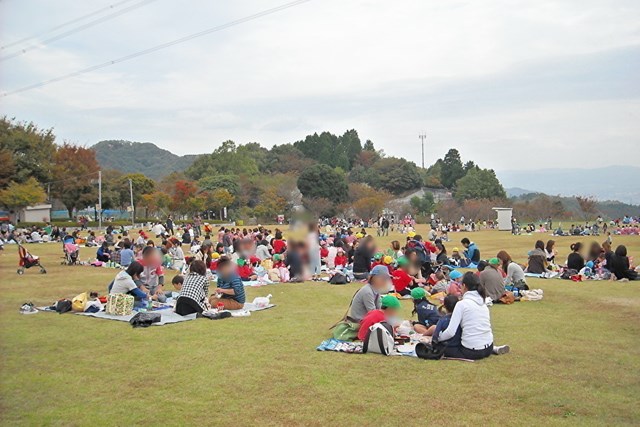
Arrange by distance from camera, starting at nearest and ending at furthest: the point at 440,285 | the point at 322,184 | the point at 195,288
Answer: the point at 195,288, the point at 440,285, the point at 322,184

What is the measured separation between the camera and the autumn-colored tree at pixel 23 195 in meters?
42.3

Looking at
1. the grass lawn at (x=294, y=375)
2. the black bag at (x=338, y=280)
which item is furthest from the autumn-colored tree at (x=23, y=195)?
the grass lawn at (x=294, y=375)

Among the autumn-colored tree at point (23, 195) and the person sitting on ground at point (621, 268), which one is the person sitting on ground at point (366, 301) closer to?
the person sitting on ground at point (621, 268)

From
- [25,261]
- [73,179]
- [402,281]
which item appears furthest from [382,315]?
[73,179]

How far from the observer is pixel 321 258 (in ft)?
65.8

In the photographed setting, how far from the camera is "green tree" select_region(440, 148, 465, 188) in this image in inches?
3447

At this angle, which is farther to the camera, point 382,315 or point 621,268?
point 621,268

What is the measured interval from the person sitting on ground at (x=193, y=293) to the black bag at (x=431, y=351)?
15.9ft

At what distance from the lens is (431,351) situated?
321 inches

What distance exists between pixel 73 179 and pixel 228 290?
45.6 meters

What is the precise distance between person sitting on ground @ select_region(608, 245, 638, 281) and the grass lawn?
175 inches

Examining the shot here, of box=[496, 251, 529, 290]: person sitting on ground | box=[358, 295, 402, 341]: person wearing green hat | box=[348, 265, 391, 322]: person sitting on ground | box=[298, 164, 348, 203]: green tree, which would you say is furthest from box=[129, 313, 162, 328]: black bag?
box=[298, 164, 348, 203]: green tree

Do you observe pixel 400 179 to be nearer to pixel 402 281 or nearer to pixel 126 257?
pixel 126 257

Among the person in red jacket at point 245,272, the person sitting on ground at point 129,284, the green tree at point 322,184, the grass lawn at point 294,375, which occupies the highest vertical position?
the green tree at point 322,184
